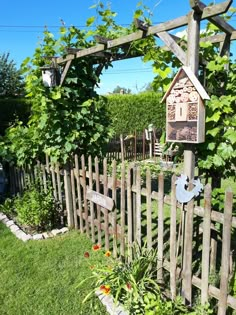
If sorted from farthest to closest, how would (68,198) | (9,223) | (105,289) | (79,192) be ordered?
(9,223) → (68,198) → (79,192) → (105,289)

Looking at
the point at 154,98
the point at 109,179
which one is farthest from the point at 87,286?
the point at 154,98

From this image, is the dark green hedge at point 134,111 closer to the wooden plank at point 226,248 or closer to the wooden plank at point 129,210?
the wooden plank at point 129,210

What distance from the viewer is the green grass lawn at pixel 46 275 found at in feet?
8.45

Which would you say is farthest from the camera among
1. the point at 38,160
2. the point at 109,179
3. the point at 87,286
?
the point at 38,160

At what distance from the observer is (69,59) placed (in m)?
3.60

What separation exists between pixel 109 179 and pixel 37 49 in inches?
84.7

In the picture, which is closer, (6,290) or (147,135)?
(6,290)

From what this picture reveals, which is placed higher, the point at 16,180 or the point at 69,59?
the point at 69,59

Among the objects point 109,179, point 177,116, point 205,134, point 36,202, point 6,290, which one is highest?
point 177,116

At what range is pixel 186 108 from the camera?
2244 mm

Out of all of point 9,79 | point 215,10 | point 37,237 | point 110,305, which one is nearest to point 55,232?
point 37,237

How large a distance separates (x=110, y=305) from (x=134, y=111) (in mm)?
11749

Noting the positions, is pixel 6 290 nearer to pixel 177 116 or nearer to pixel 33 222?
pixel 33 222

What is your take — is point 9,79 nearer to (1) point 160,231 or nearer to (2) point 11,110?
(2) point 11,110
